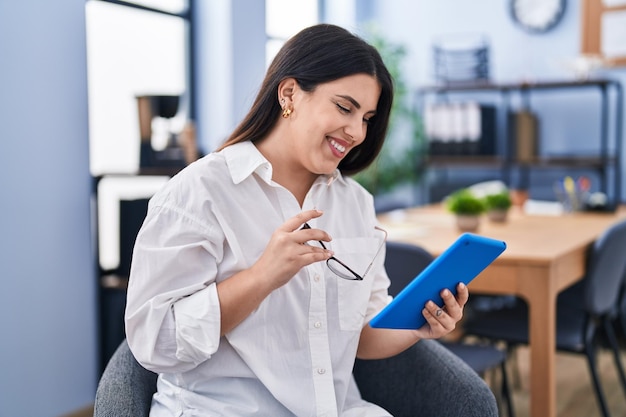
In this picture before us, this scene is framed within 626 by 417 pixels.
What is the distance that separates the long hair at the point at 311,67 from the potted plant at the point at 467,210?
1.50m

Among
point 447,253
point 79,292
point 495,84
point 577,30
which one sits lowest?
point 79,292

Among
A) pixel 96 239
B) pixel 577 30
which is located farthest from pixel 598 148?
pixel 96 239

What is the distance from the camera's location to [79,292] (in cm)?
274

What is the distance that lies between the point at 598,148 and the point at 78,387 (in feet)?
11.5

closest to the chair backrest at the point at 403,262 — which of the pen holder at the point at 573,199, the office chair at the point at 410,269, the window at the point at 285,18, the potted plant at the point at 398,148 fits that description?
the office chair at the point at 410,269

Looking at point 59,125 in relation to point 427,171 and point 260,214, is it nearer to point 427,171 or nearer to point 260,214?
point 260,214

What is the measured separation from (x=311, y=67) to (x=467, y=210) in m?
1.71

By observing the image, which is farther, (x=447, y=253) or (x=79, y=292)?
(x=79, y=292)

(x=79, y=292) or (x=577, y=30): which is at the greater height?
(x=577, y=30)

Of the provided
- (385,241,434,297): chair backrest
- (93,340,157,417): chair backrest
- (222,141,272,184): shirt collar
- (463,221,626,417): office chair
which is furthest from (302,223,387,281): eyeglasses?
(463,221,626,417): office chair

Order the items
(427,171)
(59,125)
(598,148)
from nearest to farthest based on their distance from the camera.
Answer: (59,125)
(598,148)
(427,171)

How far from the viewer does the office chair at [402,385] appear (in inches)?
49.8

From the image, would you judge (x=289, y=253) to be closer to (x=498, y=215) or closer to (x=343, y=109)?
(x=343, y=109)

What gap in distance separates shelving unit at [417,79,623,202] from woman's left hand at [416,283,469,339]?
344 cm
